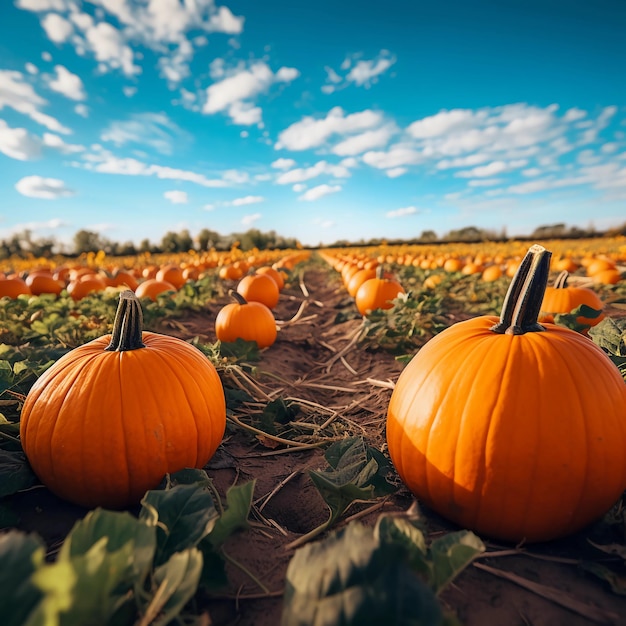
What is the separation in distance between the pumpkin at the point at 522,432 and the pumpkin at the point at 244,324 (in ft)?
10.1

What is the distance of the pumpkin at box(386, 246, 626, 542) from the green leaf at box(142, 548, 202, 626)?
100cm

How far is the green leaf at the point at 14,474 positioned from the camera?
5.71 ft

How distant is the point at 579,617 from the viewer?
122 centimetres

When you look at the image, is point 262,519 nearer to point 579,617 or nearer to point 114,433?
point 114,433

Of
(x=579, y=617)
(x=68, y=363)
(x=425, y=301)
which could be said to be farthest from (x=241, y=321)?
(x=579, y=617)

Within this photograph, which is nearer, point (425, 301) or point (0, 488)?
point (0, 488)

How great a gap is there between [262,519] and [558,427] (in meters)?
1.25

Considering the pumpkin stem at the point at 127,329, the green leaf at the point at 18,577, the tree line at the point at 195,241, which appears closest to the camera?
the green leaf at the point at 18,577

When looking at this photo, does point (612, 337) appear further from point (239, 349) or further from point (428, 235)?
point (428, 235)

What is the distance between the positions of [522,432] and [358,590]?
3.06 ft

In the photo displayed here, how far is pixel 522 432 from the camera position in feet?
4.87

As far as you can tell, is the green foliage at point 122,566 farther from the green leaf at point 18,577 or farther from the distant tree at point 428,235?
the distant tree at point 428,235

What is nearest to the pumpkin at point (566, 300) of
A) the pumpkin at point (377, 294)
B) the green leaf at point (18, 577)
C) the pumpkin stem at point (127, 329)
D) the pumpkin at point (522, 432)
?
the pumpkin at point (377, 294)

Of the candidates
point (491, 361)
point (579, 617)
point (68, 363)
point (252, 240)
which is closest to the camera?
point (579, 617)
